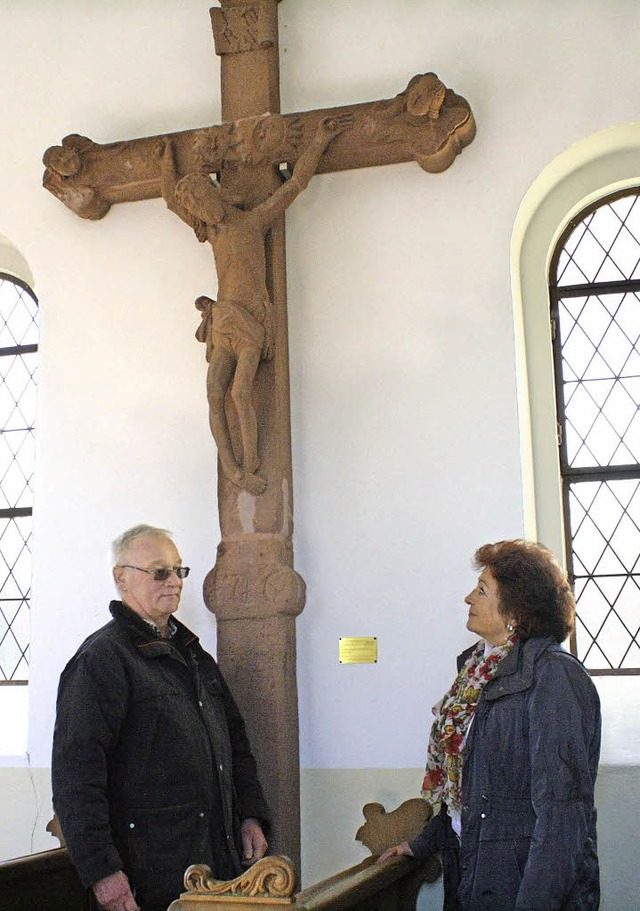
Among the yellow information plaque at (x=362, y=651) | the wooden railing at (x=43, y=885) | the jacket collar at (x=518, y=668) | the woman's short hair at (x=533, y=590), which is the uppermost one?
the woman's short hair at (x=533, y=590)

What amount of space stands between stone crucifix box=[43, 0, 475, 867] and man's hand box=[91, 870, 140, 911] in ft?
3.14

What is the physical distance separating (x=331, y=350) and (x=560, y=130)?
4.15ft

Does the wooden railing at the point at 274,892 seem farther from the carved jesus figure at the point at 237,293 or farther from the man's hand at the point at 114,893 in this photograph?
the carved jesus figure at the point at 237,293

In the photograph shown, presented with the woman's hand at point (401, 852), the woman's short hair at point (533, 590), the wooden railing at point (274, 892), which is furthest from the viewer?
the woman's hand at point (401, 852)

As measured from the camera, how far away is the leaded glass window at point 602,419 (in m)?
4.73

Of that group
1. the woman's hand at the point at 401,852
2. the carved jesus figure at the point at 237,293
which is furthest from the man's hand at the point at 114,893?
the carved jesus figure at the point at 237,293

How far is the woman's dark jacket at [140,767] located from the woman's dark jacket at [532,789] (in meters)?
0.82

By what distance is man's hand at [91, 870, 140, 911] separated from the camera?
3.19m

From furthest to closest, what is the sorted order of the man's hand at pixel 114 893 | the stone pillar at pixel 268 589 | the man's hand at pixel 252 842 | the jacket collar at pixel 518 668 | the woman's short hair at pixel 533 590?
the stone pillar at pixel 268 589 < the man's hand at pixel 252 842 < the man's hand at pixel 114 893 < the woman's short hair at pixel 533 590 < the jacket collar at pixel 518 668

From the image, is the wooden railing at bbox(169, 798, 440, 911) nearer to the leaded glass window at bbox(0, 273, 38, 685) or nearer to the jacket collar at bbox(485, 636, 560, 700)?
the jacket collar at bbox(485, 636, 560, 700)

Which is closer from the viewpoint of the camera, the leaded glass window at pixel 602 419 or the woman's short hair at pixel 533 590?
the woman's short hair at pixel 533 590

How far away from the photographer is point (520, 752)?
2830mm

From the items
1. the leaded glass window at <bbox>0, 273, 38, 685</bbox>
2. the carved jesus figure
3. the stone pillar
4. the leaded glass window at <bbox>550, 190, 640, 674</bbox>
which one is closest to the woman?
the stone pillar

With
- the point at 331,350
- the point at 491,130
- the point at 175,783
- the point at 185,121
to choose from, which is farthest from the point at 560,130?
the point at 175,783
